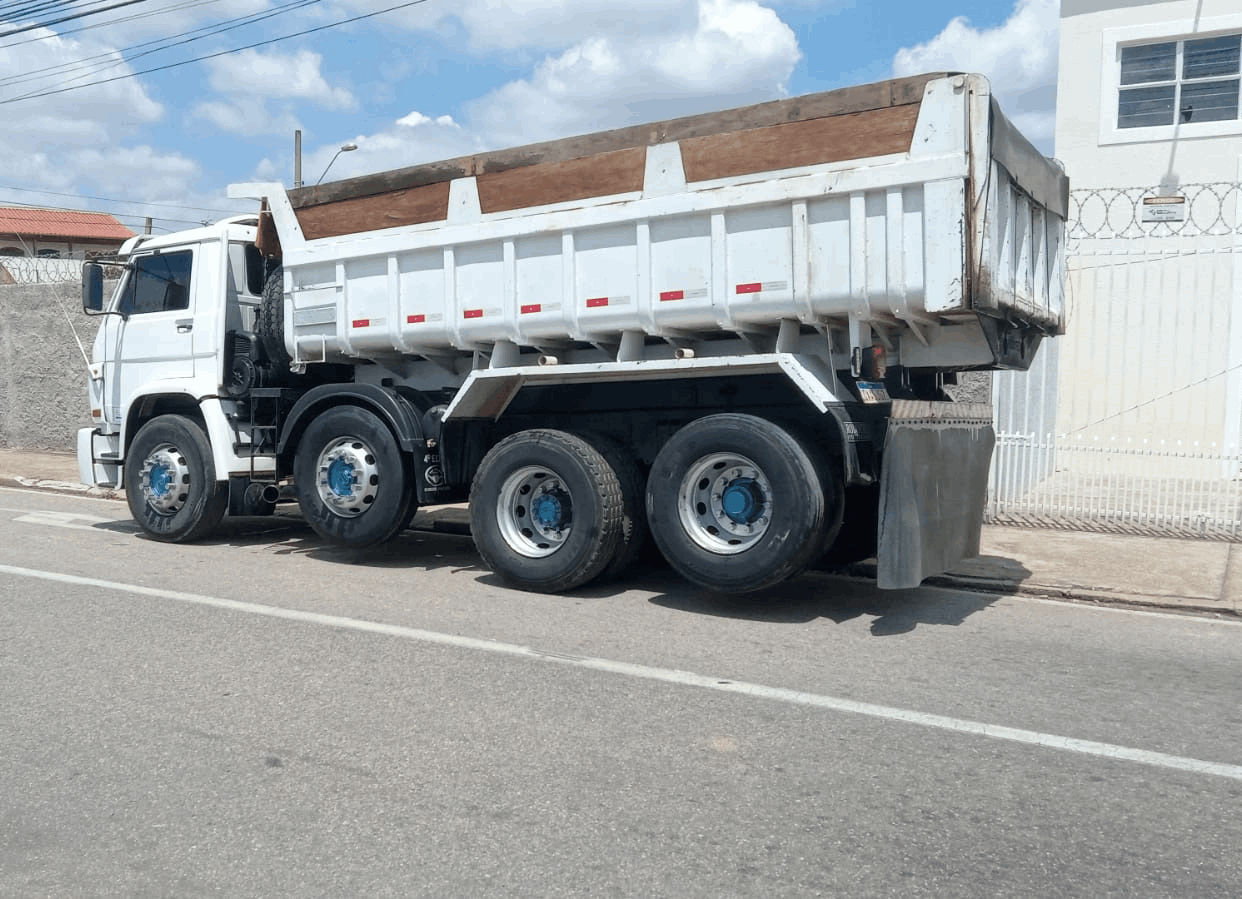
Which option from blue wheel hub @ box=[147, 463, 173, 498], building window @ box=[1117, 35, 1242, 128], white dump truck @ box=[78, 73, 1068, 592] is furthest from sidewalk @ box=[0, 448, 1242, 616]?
building window @ box=[1117, 35, 1242, 128]

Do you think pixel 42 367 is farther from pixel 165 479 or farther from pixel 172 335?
pixel 165 479

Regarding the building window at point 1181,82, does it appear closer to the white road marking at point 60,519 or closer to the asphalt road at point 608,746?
the asphalt road at point 608,746

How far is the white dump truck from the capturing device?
20.9ft

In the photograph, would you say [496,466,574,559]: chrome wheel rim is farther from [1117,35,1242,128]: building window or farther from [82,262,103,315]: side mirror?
[1117,35,1242,128]: building window

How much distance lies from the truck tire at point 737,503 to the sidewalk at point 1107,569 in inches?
75.1

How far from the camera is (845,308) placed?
6500 millimetres

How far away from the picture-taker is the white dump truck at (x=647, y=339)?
636 centimetres

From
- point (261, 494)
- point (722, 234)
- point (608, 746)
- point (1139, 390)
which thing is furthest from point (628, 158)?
point (1139, 390)

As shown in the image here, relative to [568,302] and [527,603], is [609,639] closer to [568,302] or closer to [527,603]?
[527,603]

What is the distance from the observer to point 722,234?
6777 millimetres

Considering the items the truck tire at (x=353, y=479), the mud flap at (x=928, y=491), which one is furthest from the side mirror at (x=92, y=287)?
the mud flap at (x=928, y=491)

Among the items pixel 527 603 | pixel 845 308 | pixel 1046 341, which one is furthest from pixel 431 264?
pixel 1046 341

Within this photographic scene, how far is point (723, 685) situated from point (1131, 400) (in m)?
6.96

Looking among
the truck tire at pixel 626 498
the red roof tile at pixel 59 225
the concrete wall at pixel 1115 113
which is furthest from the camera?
the red roof tile at pixel 59 225
